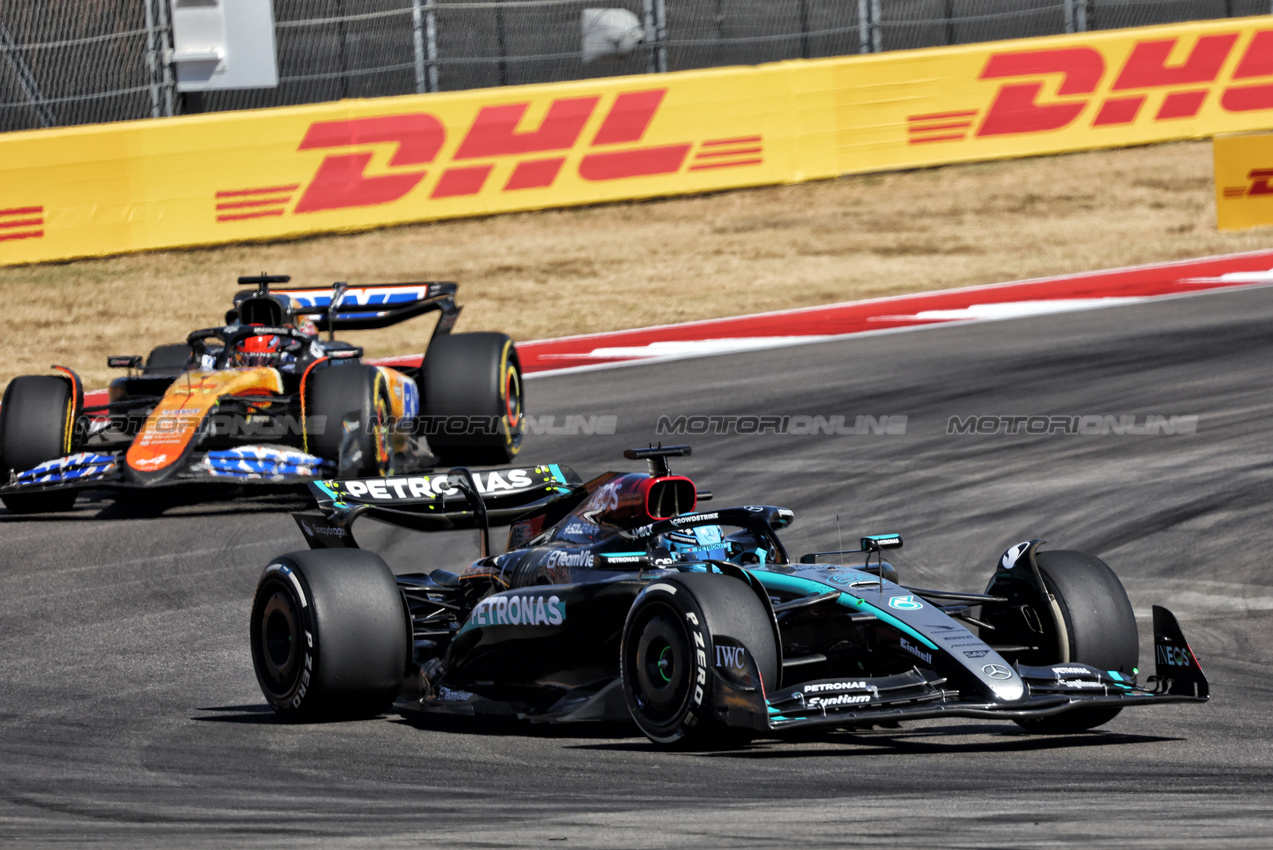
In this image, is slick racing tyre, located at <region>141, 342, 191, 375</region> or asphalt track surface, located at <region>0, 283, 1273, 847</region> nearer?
asphalt track surface, located at <region>0, 283, 1273, 847</region>

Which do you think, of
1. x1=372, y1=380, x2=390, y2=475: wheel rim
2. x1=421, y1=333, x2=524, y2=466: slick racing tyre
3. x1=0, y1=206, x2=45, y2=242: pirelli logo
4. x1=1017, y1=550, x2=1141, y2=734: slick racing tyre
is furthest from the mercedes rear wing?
x1=0, y1=206, x2=45, y2=242: pirelli logo

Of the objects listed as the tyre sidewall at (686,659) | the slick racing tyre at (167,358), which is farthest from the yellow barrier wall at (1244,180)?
the tyre sidewall at (686,659)

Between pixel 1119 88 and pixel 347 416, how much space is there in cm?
1391

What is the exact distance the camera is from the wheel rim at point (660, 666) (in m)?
5.82

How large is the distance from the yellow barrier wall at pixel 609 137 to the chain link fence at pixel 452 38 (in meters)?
0.73

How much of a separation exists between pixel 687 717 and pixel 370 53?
15571 mm

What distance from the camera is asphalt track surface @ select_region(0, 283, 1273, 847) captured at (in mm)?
4941

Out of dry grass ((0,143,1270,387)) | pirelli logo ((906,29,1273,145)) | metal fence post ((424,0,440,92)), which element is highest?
metal fence post ((424,0,440,92))

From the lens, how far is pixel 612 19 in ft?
69.5

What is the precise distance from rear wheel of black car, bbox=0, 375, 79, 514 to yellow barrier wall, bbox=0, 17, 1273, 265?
21.8ft

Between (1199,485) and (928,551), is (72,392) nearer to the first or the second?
(928,551)

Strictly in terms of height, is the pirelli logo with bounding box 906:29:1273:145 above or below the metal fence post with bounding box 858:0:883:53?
below

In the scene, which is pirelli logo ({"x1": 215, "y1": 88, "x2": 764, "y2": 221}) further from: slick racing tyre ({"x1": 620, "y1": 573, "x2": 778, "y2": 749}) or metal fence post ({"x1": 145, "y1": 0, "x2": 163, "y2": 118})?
slick racing tyre ({"x1": 620, "y1": 573, "x2": 778, "y2": 749})

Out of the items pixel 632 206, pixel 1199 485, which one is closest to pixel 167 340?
pixel 632 206
